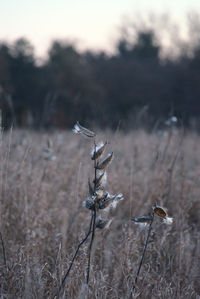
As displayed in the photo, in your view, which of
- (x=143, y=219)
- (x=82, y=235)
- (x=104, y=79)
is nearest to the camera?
(x=143, y=219)

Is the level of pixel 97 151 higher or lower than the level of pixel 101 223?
higher

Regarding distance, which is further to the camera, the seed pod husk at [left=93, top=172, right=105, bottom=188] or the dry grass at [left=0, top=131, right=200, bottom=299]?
the dry grass at [left=0, top=131, right=200, bottom=299]

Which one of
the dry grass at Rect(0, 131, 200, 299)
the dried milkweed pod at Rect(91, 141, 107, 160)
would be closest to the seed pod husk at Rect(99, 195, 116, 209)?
the dried milkweed pod at Rect(91, 141, 107, 160)

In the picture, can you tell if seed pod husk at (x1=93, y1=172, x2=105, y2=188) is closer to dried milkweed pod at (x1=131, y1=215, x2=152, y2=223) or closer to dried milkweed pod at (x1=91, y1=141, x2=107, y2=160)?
dried milkweed pod at (x1=91, y1=141, x2=107, y2=160)

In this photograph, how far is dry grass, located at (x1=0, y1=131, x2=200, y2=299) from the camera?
199 cm

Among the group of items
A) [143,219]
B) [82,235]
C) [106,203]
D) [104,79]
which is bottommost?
[82,235]

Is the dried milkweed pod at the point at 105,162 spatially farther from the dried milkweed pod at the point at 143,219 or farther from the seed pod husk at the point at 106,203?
the dried milkweed pod at the point at 143,219

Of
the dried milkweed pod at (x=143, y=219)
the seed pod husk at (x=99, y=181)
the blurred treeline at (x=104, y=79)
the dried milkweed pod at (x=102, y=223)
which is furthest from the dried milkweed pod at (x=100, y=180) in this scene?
the blurred treeline at (x=104, y=79)

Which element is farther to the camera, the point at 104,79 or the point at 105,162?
the point at 104,79

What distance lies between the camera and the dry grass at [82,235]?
1.99 m

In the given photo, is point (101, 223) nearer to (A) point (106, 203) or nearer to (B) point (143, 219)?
(A) point (106, 203)

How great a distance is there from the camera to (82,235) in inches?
84.0

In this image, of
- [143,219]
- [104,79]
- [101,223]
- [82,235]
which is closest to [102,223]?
[101,223]

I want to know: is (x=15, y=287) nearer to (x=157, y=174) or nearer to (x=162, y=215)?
(x=162, y=215)
